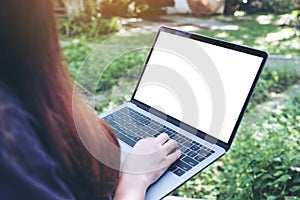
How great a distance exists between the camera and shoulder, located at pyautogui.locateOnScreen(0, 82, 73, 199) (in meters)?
0.53

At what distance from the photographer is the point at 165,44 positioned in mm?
854

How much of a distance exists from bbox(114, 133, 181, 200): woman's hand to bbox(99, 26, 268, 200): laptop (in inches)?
0.6

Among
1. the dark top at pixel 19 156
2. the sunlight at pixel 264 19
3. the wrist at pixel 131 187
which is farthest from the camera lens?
the sunlight at pixel 264 19

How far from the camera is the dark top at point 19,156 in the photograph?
20.8 inches

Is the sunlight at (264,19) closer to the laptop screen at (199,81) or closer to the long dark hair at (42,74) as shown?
the laptop screen at (199,81)

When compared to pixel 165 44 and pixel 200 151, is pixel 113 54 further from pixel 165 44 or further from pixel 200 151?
pixel 200 151

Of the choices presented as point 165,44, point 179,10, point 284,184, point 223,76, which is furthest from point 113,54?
point 284,184

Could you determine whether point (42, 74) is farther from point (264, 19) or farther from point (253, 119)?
point (253, 119)

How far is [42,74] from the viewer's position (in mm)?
542

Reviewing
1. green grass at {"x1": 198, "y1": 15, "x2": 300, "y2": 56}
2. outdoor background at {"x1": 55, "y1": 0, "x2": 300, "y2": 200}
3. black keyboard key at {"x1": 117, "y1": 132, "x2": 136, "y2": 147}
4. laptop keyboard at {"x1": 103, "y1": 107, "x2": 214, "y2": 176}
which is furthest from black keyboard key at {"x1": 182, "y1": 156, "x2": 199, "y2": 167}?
green grass at {"x1": 198, "y1": 15, "x2": 300, "y2": 56}

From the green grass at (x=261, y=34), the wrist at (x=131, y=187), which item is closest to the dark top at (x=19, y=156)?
the wrist at (x=131, y=187)

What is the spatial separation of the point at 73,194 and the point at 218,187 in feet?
2.69

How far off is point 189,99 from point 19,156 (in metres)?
0.39

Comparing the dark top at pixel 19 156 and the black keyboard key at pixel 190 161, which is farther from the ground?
the dark top at pixel 19 156
